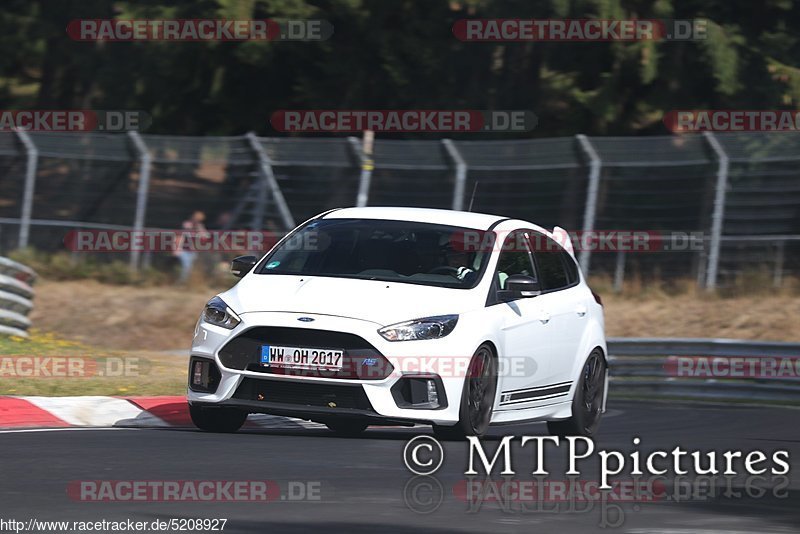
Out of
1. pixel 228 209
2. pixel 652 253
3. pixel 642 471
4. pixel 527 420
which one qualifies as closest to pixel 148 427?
pixel 527 420

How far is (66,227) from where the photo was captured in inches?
1070

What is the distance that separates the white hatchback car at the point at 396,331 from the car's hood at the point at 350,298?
0.04ft

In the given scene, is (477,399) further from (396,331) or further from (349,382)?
(349,382)

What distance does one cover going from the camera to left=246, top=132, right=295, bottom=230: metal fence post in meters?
25.5

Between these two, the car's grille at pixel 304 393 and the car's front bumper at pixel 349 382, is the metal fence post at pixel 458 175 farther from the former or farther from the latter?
the car's grille at pixel 304 393

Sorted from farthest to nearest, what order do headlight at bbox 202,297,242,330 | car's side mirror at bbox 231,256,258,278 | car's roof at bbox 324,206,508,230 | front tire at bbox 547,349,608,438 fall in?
front tire at bbox 547,349,608,438 < car's roof at bbox 324,206,508,230 < car's side mirror at bbox 231,256,258,278 < headlight at bbox 202,297,242,330

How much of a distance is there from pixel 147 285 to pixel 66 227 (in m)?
1.87

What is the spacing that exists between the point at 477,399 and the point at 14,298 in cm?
857

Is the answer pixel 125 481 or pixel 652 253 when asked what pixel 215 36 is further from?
pixel 125 481

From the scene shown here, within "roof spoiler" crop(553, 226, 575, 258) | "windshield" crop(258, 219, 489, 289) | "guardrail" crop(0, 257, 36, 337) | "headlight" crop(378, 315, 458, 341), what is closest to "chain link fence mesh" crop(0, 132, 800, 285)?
"guardrail" crop(0, 257, 36, 337)

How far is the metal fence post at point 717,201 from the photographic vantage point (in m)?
22.3

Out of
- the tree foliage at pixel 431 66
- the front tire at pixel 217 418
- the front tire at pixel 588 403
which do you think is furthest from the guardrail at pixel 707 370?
the tree foliage at pixel 431 66

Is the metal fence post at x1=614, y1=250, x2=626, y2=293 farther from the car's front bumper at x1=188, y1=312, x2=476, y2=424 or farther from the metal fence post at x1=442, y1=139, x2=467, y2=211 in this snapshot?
the car's front bumper at x1=188, y1=312, x2=476, y2=424

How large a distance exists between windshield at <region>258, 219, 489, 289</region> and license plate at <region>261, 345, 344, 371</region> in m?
0.96
